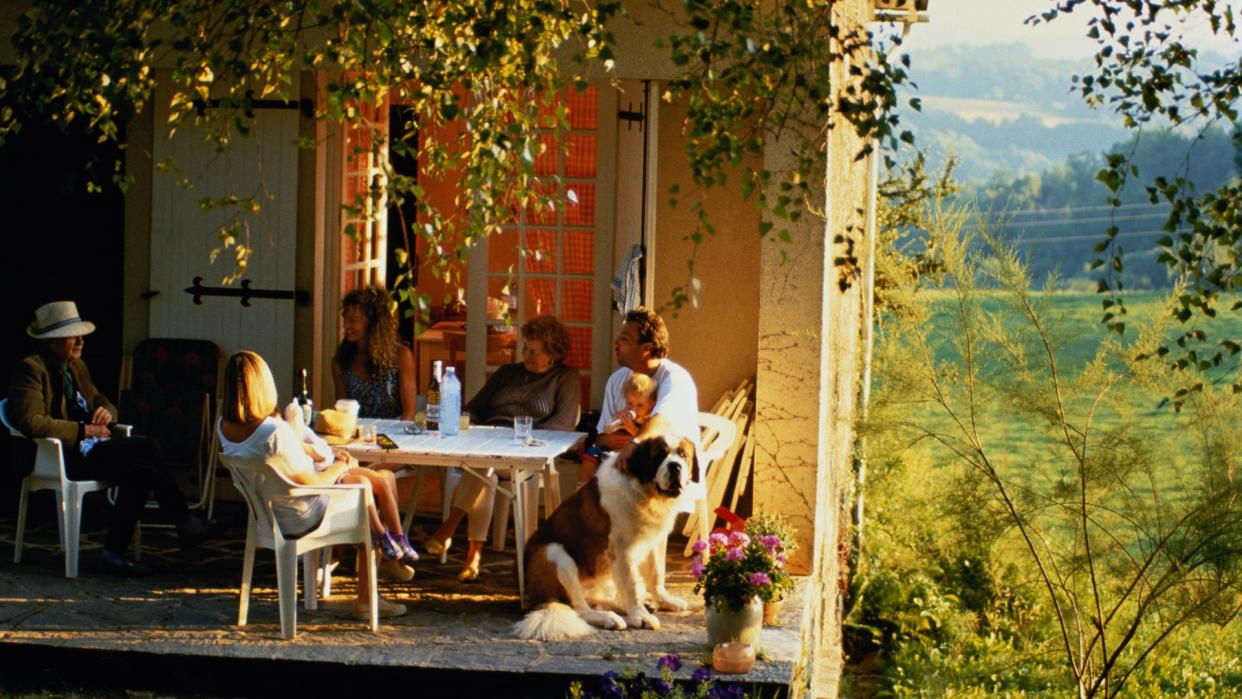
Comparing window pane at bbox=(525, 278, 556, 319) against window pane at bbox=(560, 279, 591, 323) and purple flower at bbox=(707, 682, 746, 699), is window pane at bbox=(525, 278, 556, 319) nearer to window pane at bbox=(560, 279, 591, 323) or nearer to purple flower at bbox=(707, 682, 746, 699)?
window pane at bbox=(560, 279, 591, 323)

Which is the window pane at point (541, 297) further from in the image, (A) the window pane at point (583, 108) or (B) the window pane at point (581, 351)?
(A) the window pane at point (583, 108)

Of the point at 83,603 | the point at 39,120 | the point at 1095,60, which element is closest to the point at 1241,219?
the point at 1095,60

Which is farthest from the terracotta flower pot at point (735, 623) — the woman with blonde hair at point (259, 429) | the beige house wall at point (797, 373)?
the woman with blonde hair at point (259, 429)

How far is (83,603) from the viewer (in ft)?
20.2

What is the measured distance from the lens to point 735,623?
18.4ft

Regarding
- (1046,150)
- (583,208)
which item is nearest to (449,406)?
(583,208)

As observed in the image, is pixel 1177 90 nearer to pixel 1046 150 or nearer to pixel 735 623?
pixel 735 623

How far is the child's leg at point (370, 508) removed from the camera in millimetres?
5993

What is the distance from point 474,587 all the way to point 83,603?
155 cm

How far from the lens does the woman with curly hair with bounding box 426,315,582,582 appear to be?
701 cm

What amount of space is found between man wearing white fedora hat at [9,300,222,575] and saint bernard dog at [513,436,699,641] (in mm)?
1641

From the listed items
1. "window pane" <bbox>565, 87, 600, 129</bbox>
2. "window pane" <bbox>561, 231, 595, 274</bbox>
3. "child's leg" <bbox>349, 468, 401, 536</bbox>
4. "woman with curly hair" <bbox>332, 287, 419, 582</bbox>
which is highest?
"window pane" <bbox>565, 87, 600, 129</bbox>

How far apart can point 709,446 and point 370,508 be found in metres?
1.64

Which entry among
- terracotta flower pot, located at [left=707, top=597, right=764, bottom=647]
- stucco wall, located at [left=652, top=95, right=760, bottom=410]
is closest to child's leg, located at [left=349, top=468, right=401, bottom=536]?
terracotta flower pot, located at [left=707, top=597, right=764, bottom=647]
